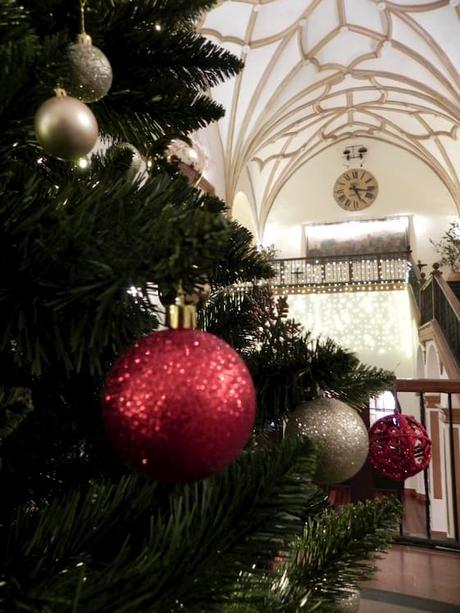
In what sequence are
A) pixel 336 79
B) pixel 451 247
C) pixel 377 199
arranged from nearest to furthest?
pixel 336 79
pixel 451 247
pixel 377 199

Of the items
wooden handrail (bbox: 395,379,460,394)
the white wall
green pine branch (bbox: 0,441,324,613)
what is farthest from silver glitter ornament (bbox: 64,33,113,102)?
the white wall

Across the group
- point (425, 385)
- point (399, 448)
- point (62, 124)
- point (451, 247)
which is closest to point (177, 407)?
point (62, 124)

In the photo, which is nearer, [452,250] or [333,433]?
[333,433]

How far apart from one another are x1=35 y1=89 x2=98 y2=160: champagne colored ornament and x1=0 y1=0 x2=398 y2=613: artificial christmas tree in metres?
0.02

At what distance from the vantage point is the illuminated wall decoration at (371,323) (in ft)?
30.7

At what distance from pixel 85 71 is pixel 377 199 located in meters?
13.8

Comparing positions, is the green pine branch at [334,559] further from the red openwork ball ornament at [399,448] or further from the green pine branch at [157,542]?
the red openwork ball ornament at [399,448]

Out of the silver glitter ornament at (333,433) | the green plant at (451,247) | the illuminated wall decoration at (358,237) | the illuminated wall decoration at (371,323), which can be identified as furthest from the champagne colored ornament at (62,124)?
the illuminated wall decoration at (358,237)

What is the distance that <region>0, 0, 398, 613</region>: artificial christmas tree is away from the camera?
1.24 ft

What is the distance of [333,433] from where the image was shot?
2.30ft

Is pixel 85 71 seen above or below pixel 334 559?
above

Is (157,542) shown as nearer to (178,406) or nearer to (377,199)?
(178,406)

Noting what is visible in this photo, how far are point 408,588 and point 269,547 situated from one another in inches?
64.4

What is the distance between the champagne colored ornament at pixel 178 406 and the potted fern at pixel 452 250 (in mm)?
10743
